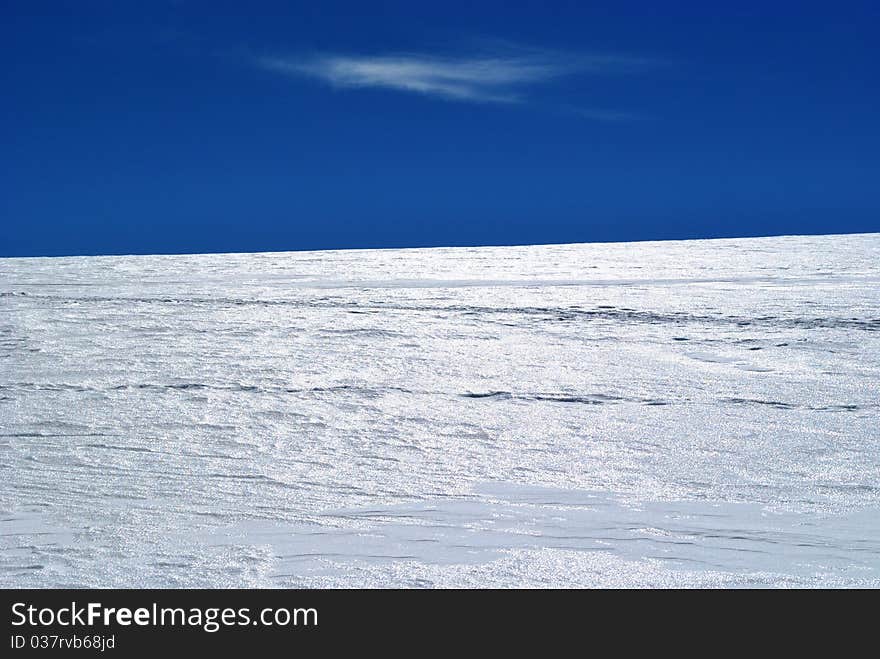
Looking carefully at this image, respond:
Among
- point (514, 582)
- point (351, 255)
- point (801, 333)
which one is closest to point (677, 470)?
point (514, 582)

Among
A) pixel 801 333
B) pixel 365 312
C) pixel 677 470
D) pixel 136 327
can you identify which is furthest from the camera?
pixel 365 312

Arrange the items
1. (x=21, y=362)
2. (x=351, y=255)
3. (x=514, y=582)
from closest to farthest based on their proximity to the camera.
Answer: (x=514, y=582) → (x=21, y=362) → (x=351, y=255)

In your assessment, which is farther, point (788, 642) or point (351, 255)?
point (351, 255)

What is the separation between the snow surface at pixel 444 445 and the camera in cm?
134

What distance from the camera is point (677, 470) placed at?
178cm

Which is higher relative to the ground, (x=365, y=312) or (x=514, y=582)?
(x=365, y=312)

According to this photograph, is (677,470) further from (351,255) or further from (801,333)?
(351,255)

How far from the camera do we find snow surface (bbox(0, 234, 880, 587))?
1.34m

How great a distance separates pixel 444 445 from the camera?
1.97 metres

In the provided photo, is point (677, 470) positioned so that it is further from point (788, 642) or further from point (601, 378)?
point (601, 378)

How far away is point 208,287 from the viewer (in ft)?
18.2

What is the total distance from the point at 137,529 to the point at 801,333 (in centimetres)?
266

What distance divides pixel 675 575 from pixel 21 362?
236 centimetres

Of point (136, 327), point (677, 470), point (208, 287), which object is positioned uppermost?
point (208, 287)
